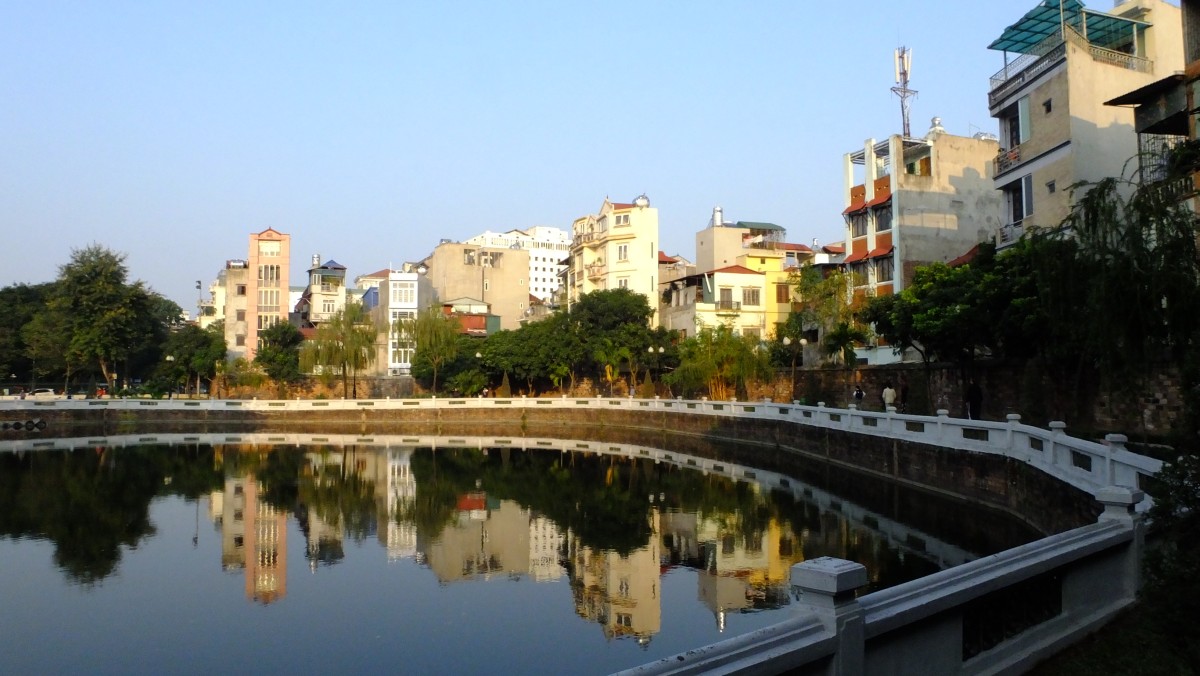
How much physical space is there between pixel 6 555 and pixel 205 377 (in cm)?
3915

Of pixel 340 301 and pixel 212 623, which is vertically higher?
pixel 340 301

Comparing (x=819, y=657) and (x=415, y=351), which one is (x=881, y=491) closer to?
(x=819, y=657)

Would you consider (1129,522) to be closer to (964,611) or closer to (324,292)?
(964,611)

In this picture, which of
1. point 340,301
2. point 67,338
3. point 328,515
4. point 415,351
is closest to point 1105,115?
point 328,515

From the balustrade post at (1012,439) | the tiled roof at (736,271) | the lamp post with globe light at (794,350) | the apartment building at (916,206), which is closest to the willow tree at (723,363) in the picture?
the lamp post with globe light at (794,350)

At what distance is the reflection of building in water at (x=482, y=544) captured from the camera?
42.3 ft

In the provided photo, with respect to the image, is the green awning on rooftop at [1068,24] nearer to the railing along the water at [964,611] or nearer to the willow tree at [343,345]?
the railing along the water at [964,611]

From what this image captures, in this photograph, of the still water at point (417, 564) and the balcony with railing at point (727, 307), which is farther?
the balcony with railing at point (727, 307)

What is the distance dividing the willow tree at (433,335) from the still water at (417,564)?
2125 centimetres

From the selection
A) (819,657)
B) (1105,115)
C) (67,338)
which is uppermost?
(1105,115)

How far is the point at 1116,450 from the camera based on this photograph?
9.21 metres

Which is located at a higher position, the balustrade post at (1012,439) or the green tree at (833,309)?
the green tree at (833,309)

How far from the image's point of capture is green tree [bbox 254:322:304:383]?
47844mm

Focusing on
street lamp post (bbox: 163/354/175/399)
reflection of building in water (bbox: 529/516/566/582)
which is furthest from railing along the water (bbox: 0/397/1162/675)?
street lamp post (bbox: 163/354/175/399)
